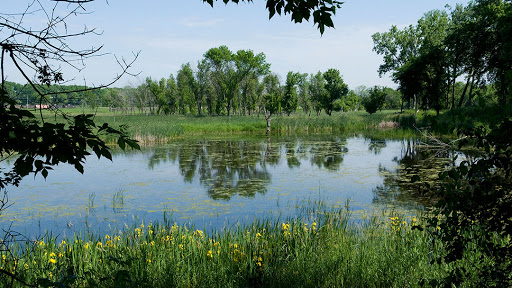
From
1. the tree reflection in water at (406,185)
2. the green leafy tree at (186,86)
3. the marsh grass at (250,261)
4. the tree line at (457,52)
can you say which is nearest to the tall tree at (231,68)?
the green leafy tree at (186,86)

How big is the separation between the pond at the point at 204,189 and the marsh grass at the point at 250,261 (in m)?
1.28

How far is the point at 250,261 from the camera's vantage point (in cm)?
477

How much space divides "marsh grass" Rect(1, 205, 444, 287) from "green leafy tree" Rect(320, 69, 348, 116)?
5209cm

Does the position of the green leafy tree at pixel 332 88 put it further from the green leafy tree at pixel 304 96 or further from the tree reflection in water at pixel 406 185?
the tree reflection in water at pixel 406 185

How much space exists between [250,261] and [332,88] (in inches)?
2128

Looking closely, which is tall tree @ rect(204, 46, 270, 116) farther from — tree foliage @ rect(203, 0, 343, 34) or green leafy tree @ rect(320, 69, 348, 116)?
tree foliage @ rect(203, 0, 343, 34)

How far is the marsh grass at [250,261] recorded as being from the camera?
437 cm

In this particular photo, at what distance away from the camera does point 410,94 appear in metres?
36.2

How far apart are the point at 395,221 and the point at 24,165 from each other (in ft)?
19.0

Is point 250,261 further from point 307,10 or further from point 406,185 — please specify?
point 406,185

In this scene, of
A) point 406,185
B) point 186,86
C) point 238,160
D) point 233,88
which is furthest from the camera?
point 186,86

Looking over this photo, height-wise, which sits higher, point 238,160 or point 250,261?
point 250,261

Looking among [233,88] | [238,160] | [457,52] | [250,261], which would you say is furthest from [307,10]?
[233,88]

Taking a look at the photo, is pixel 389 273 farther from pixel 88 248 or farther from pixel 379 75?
pixel 379 75
